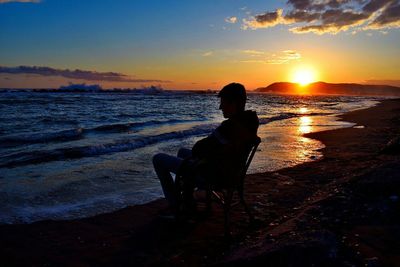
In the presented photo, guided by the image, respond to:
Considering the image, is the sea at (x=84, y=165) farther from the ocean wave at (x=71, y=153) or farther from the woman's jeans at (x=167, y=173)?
the woman's jeans at (x=167, y=173)

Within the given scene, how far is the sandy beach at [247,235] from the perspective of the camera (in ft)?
9.57

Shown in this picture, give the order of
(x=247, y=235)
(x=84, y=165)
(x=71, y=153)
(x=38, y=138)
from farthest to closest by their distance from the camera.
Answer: (x=38, y=138) < (x=71, y=153) < (x=84, y=165) < (x=247, y=235)

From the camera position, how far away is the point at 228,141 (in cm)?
401

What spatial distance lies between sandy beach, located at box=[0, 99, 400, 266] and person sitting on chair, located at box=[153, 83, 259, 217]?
0.80 metres

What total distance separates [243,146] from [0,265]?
2672 mm

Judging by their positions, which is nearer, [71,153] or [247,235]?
[247,235]

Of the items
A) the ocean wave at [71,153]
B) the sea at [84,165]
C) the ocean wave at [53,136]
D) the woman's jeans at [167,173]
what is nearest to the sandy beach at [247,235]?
the woman's jeans at [167,173]

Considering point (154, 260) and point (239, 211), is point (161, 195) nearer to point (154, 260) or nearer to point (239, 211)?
point (239, 211)

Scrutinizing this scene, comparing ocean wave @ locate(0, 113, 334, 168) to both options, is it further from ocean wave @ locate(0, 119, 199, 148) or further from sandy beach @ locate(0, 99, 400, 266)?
sandy beach @ locate(0, 99, 400, 266)

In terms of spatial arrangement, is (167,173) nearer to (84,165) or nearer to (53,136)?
(84,165)

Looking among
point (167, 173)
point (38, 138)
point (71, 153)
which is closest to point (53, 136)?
point (38, 138)

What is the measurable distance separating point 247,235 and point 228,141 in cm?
114

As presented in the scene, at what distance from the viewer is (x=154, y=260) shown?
3.78 meters

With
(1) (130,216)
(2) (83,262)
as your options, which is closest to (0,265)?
(2) (83,262)
